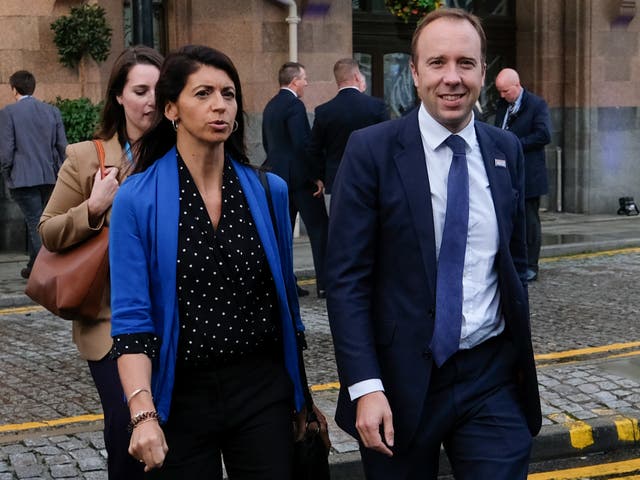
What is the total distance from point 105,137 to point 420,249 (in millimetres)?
1392

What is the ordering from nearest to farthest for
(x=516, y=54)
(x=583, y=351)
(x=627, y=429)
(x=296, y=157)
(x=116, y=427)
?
(x=116, y=427) → (x=627, y=429) → (x=583, y=351) → (x=296, y=157) → (x=516, y=54)

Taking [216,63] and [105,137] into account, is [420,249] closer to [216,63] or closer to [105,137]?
[216,63]

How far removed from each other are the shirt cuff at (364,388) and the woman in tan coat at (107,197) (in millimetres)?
895

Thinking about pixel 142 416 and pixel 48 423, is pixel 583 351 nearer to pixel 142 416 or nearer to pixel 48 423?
pixel 48 423

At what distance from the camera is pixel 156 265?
131 inches

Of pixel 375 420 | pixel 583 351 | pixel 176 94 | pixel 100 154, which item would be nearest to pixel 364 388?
pixel 375 420

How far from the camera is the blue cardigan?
3273 mm

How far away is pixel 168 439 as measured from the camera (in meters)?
3.31

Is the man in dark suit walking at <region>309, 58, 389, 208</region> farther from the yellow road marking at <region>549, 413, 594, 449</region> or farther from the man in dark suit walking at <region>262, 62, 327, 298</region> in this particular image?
the yellow road marking at <region>549, 413, 594, 449</region>

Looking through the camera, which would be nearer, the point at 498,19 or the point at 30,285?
the point at 30,285

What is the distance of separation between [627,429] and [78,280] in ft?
10.4

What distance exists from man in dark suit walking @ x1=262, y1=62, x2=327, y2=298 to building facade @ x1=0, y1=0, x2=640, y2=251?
428cm

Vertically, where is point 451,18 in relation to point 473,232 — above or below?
above

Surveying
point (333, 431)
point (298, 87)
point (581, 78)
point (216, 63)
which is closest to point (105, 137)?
point (216, 63)
